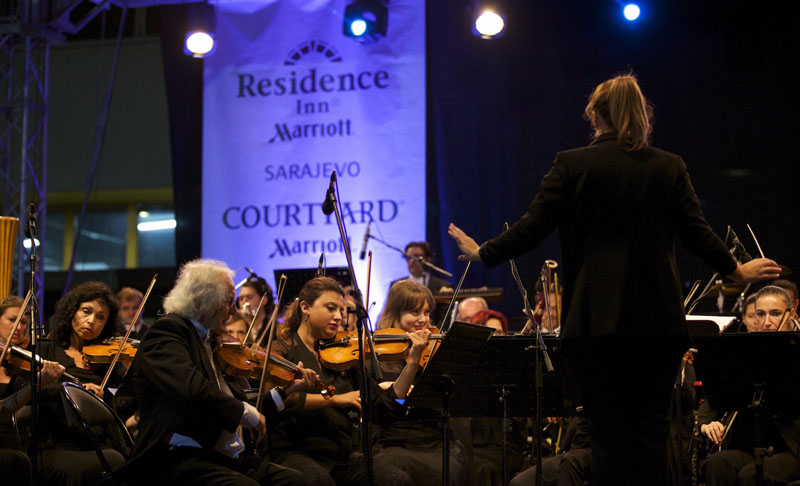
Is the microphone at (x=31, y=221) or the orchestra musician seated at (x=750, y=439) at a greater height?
the microphone at (x=31, y=221)

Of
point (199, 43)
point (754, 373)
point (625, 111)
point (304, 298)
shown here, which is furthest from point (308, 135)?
point (625, 111)

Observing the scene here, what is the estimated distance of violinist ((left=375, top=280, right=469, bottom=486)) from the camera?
4137 millimetres

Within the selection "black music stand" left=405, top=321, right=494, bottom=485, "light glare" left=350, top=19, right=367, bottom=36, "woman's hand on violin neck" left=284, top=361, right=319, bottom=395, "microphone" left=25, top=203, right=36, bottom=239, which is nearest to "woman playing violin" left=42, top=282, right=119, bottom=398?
"microphone" left=25, top=203, right=36, bottom=239

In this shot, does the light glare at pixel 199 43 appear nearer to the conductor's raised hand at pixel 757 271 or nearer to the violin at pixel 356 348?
Result: the violin at pixel 356 348

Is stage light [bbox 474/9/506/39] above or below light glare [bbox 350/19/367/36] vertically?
below

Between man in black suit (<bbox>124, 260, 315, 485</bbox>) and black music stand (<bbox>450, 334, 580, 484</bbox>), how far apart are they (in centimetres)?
95

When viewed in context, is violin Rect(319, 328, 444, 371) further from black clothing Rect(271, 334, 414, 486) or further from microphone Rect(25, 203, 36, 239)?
microphone Rect(25, 203, 36, 239)

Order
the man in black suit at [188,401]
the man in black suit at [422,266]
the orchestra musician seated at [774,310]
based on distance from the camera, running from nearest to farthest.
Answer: the man in black suit at [188,401] < the orchestra musician seated at [774,310] < the man in black suit at [422,266]

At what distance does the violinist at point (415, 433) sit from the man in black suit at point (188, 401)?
115 cm

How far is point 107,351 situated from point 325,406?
1.23 metres

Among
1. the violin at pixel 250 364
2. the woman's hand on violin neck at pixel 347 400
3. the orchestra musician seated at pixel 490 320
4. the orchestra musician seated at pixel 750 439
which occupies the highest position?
the orchestra musician seated at pixel 490 320

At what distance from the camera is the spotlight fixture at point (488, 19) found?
695 centimetres

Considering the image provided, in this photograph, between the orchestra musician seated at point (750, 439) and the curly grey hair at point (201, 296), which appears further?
the orchestra musician seated at point (750, 439)

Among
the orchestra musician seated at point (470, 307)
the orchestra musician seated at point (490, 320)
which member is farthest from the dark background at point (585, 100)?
the orchestra musician seated at point (490, 320)
